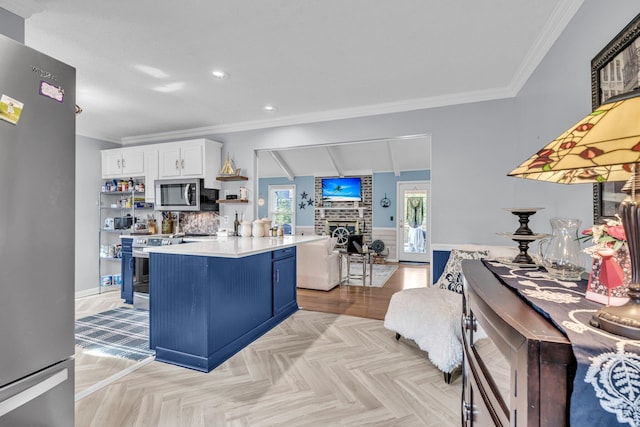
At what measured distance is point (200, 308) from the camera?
2.30 metres

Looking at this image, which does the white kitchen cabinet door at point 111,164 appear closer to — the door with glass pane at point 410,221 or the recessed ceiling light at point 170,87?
Answer: the recessed ceiling light at point 170,87

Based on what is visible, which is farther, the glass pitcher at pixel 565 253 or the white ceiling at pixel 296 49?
the white ceiling at pixel 296 49

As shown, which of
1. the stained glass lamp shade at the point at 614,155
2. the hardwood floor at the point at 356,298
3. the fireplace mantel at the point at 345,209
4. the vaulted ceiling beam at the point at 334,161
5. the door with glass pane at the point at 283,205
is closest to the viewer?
the stained glass lamp shade at the point at 614,155

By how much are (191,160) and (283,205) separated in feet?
14.8

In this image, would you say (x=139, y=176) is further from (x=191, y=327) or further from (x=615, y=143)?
(x=615, y=143)

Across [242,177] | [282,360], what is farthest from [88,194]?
[282,360]

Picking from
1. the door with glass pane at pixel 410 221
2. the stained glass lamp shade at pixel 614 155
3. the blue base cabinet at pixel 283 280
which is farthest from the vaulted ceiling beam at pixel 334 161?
the stained glass lamp shade at pixel 614 155

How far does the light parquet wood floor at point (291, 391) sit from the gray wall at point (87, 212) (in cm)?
277

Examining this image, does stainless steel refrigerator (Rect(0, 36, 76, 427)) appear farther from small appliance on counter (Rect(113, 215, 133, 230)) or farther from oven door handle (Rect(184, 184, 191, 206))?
small appliance on counter (Rect(113, 215, 133, 230))

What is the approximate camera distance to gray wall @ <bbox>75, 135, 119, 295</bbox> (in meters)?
4.51

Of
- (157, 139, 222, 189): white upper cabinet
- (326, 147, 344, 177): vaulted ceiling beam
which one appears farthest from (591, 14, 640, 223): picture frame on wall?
(326, 147, 344, 177): vaulted ceiling beam

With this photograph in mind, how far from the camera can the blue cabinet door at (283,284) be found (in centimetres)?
324

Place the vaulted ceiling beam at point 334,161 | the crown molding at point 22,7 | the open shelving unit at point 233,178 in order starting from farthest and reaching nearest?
1. the vaulted ceiling beam at point 334,161
2. the open shelving unit at point 233,178
3. the crown molding at point 22,7

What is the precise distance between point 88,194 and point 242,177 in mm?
2638
